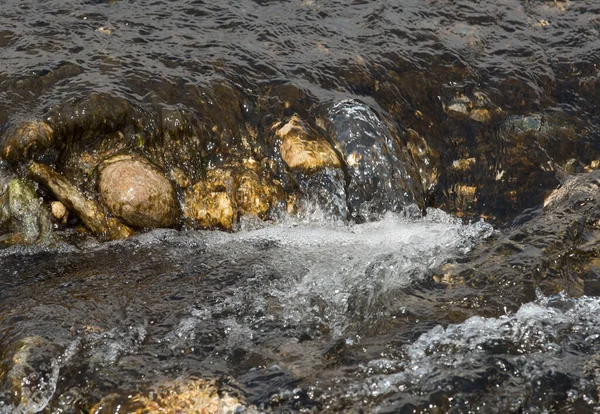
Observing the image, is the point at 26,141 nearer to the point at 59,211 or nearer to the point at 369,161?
the point at 59,211

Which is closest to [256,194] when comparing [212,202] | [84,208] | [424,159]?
[212,202]

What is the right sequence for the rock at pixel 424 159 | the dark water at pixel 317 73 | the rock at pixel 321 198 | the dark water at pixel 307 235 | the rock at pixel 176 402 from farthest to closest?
the rock at pixel 424 159 → the dark water at pixel 317 73 → the rock at pixel 321 198 → the dark water at pixel 307 235 → the rock at pixel 176 402

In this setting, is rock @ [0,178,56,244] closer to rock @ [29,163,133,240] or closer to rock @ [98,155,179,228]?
rock @ [29,163,133,240]

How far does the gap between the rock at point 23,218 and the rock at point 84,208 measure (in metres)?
0.14

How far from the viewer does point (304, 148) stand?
5523 mm

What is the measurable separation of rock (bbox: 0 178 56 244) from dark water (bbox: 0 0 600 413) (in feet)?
0.44

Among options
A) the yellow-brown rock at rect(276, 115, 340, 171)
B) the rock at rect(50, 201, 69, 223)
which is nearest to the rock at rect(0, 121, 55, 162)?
the rock at rect(50, 201, 69, 223)

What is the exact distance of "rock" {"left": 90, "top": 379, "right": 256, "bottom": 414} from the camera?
348 centimetres

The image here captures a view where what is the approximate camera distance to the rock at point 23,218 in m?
4.82

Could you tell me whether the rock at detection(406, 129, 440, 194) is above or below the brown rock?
above

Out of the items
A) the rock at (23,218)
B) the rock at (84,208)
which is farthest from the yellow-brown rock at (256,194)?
the rock at (23,218)

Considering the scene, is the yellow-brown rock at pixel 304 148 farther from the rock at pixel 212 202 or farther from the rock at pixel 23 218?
the rock at pixel 23 218

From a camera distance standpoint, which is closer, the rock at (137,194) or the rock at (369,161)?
the rock at (137,194)

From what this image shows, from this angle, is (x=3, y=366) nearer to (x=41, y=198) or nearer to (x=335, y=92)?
(x=41, y=198)
